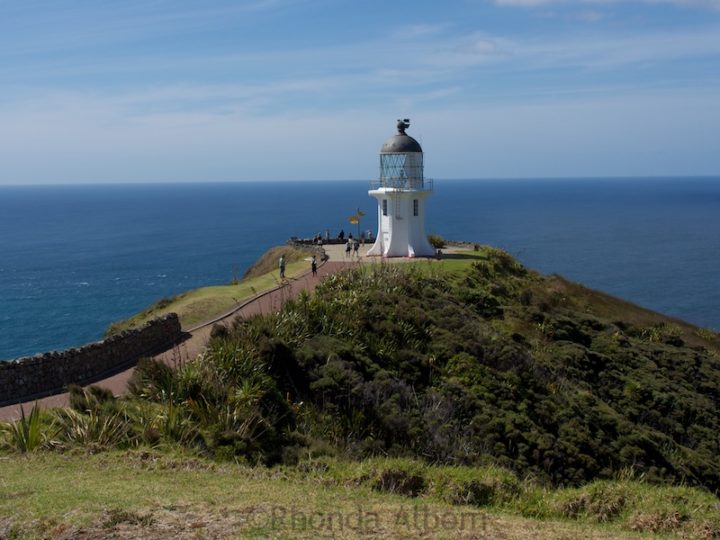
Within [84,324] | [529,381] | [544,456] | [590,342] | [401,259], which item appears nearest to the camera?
[544,456]

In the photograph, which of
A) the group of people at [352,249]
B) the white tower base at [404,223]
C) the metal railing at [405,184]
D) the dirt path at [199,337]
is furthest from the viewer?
the group of people at [352,249]

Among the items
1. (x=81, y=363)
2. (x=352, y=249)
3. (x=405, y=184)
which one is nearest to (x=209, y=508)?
(x=81, y=363)

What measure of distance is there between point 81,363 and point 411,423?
823 cm

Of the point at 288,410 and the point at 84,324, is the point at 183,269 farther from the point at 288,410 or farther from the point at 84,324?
the point at 288,410

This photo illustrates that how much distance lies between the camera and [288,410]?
15297 millimetres

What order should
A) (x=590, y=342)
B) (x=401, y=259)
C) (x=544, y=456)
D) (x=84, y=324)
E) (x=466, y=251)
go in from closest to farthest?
(x=544, y=456)
(x=590, y=342)
(x=401, y=259)
(x=466, y=251)
(x=84, y=324)

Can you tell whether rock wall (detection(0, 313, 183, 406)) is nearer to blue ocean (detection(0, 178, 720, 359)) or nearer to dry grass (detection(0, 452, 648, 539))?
dry grass (detection(0, 452, 648, 539))

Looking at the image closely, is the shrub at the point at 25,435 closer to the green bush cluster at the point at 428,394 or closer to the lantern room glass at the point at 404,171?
the green bush cluster at the point at 428,394

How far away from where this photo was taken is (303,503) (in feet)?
33.4

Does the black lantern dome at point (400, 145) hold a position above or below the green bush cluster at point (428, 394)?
above

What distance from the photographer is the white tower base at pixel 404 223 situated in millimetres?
36719

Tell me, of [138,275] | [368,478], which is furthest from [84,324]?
[368,478]

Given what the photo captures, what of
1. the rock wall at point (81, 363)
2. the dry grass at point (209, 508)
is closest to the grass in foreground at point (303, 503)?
the dry grass at point (209, 508)

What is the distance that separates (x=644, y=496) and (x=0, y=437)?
11111 mm
